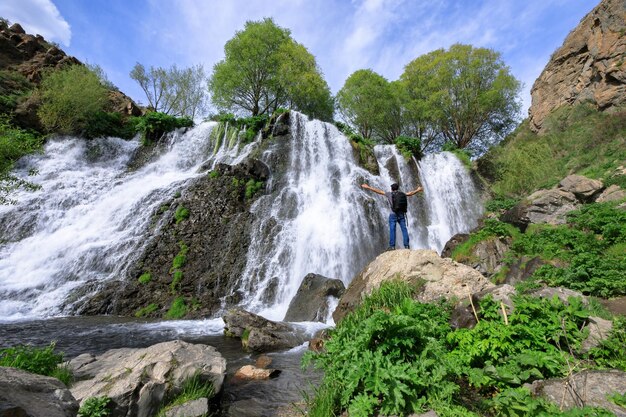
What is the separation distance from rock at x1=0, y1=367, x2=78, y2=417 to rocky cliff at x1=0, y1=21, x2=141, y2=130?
2490 centimetres

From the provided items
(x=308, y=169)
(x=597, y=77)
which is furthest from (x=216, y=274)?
(x=597, y=77)

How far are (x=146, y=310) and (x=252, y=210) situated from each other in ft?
22.7

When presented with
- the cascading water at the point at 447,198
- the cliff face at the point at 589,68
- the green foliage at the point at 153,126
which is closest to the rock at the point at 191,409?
the cascading water at the point at 447,198

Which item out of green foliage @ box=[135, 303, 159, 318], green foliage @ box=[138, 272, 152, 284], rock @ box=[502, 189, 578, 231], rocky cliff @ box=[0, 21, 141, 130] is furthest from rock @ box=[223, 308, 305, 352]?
rocky cliff @ box=[0, 21, 141, 130]

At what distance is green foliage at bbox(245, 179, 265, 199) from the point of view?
17969 mm

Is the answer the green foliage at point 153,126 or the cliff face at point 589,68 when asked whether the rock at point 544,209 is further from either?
the green foliage at point 153,126

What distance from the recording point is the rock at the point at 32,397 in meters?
2.05

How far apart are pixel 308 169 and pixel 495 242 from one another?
37.8 ft

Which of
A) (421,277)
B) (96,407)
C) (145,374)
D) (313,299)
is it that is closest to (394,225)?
(421,277)

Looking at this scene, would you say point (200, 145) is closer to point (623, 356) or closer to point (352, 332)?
point (352, 332)

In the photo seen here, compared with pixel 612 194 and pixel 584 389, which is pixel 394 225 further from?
pixel 612 194

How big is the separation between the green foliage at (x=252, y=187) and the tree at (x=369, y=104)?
64.2ft

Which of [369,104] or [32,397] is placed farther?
[369,104]

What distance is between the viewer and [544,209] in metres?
12.1
